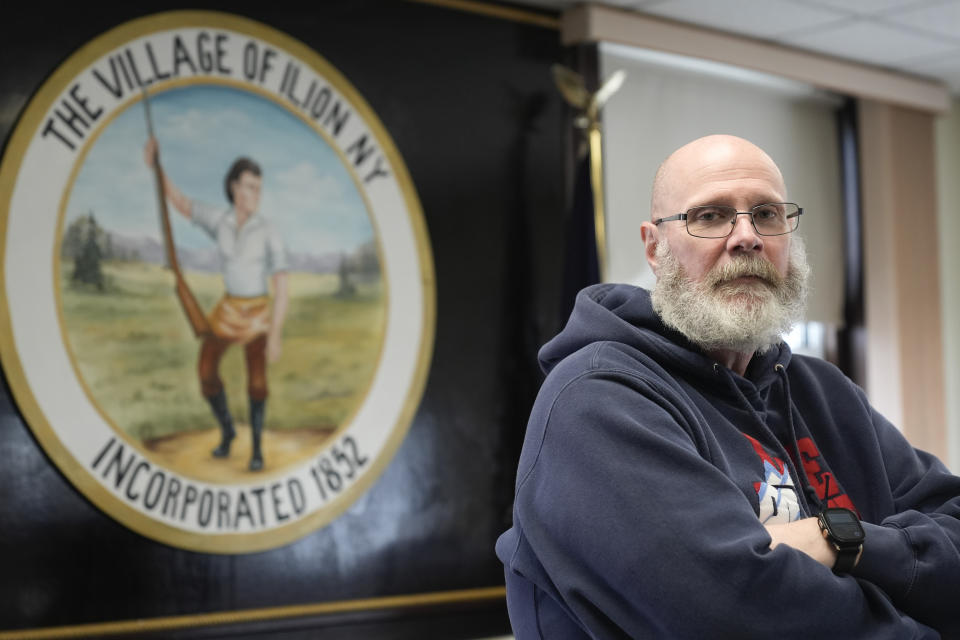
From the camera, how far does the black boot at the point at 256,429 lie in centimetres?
359

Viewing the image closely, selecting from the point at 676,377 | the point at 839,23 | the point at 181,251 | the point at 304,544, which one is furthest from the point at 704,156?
the point at 839,23

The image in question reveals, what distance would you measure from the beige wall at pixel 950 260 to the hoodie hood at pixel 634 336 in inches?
185

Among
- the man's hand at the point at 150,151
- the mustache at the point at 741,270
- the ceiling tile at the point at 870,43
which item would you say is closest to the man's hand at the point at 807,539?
the mustache at the point at 741,270

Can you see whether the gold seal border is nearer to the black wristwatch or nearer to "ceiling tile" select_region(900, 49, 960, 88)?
the black wristwatch

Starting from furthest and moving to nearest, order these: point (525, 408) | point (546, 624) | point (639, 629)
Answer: point (525, 408), point (546, 624), point (639, 629)

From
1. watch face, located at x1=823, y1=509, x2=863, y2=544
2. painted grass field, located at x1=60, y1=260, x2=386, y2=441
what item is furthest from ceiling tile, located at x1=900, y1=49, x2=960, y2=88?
watch face, located at x1=823, y1=509, x2=863, y2=544

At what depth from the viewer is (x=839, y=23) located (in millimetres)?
4688

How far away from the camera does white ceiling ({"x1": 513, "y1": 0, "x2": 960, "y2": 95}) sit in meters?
4.39

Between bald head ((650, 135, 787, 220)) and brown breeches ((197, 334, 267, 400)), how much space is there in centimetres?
217

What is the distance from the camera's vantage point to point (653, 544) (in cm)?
132

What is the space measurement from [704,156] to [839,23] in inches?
134

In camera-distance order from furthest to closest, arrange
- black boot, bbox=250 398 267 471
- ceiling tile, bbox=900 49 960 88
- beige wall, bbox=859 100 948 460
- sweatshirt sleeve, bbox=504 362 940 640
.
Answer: beige wall, bbox=859 100 948 460 → ceiling tile, bbox=900 49 960 88 → black boot, bbox=250 398 267 471 → sweatshirt sleeve, bbox=504 362 940 640

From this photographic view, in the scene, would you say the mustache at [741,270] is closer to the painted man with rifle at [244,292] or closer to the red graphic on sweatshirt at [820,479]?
the red graphic on sweatshirt at [820,479]

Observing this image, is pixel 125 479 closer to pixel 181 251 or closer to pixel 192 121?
pixel 181 251
